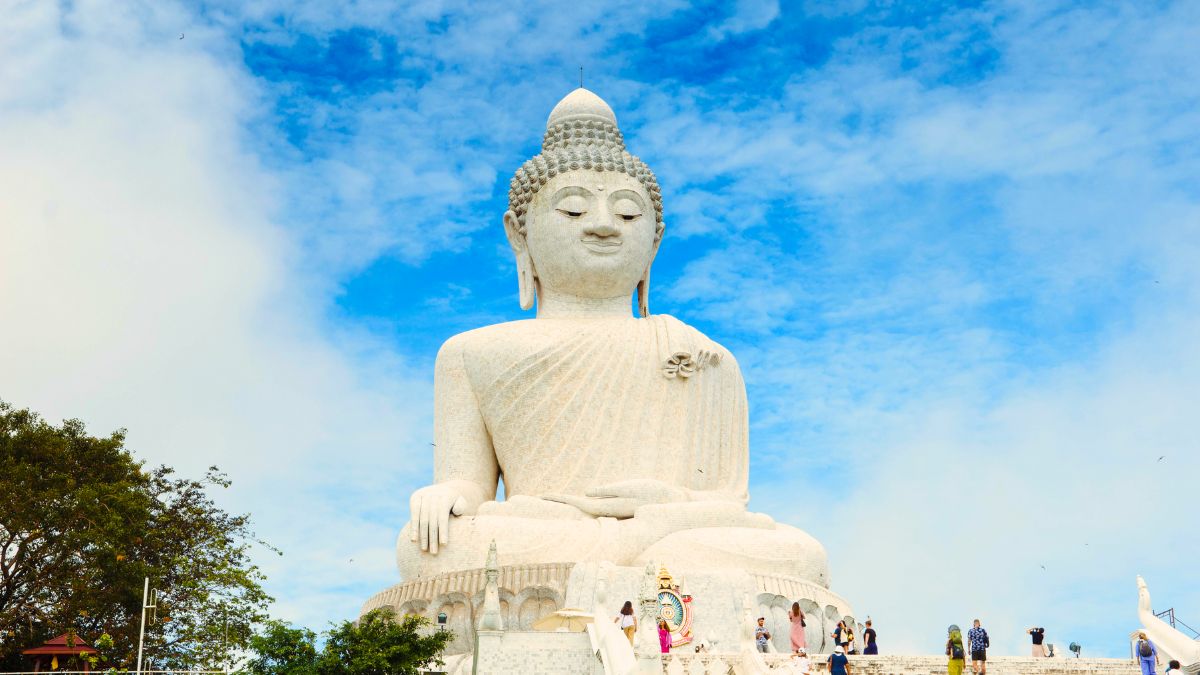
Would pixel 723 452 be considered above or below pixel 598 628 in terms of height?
above

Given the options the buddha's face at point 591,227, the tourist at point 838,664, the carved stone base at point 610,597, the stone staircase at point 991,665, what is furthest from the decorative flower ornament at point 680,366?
the tourist at point 838,664

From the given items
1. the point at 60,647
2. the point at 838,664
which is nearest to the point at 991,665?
the point at 838,664

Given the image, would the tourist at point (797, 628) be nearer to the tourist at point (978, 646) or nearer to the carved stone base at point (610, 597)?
the carved stone base at point (610, 597)

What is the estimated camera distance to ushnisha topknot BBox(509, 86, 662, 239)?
68.6ft

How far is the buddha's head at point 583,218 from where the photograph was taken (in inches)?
816

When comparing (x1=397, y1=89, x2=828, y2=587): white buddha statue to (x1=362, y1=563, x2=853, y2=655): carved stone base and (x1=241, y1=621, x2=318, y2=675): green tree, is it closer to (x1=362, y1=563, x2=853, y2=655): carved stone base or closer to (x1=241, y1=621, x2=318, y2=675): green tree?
(x1=362, y1=563, x2=853, y2=655): carved stone base

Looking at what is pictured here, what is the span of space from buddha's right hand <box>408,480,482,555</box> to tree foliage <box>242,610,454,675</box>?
320 cm

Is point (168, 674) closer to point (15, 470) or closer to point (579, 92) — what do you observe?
point (15, 470)

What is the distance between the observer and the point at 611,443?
19.8 m

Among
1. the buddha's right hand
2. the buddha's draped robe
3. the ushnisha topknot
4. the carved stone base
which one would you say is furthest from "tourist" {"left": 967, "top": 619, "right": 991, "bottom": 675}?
the ushnisha topknot

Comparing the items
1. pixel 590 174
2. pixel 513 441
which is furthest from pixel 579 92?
pixel 513 441

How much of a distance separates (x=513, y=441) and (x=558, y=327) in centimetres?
164

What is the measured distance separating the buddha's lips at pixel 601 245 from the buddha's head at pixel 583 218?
1 cm

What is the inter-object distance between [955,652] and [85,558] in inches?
574
